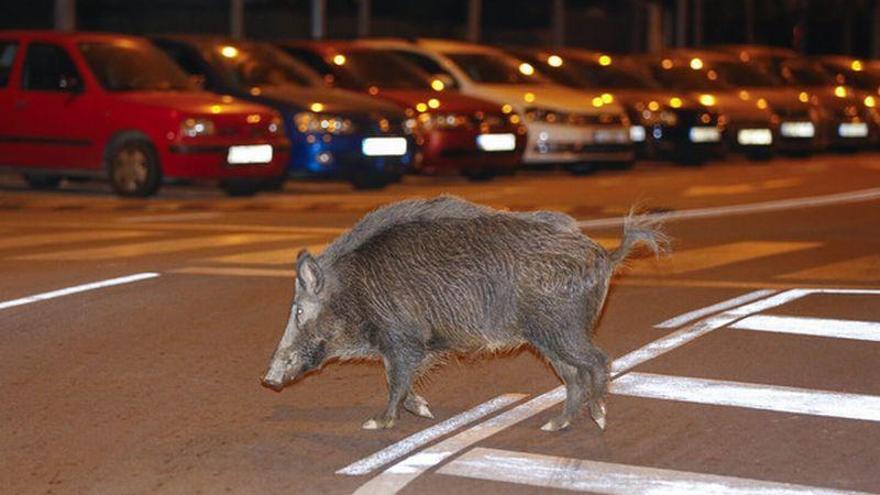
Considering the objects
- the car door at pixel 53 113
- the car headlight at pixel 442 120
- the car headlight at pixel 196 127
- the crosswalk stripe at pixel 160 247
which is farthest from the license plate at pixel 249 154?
the crosswalk stripe at pixel 160 247

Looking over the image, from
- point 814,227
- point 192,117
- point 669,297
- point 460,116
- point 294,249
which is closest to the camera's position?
point 669,297

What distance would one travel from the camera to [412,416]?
8.54 meters

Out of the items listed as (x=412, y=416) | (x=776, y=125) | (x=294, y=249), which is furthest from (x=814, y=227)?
(x=776, y=125)

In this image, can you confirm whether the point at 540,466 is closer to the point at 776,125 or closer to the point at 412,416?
the point at 412,416

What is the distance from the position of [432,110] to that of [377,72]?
1.52 metres

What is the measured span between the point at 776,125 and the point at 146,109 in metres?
13.9

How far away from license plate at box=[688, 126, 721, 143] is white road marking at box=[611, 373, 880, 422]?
19.8 m

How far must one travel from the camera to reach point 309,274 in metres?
8.12

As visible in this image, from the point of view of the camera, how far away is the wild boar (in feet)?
26.5

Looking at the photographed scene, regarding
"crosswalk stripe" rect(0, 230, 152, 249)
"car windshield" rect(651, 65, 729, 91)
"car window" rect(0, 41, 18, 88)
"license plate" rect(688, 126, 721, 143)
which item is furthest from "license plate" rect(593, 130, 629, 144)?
"crosswalk stripe" rect(0, 230, 152, 249)

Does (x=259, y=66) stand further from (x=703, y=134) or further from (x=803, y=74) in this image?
(x=803, y=74)

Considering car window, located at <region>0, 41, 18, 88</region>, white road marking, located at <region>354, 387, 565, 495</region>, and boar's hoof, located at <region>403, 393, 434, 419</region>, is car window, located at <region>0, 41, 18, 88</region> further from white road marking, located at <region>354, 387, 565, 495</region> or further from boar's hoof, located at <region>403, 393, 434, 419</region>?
boar's hoof, located at <region>403, 393, 434, 419</region>

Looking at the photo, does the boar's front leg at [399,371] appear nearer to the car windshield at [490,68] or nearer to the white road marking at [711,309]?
the white road marking at [711,309]

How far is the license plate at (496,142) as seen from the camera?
78.2ft
